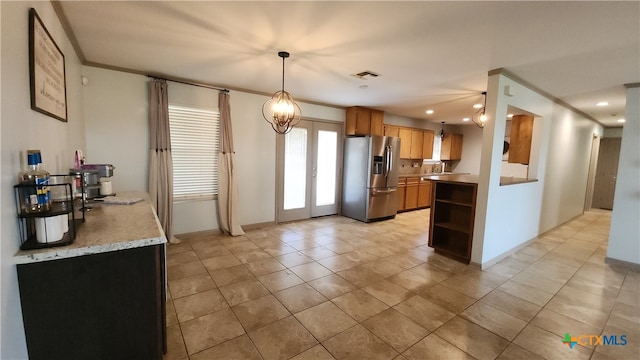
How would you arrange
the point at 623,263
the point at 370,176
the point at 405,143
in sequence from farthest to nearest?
the point at 405,143, the point at 370,176, the point at 623,263

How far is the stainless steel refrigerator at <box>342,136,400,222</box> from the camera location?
554 centimetres

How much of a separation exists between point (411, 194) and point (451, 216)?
2.83m

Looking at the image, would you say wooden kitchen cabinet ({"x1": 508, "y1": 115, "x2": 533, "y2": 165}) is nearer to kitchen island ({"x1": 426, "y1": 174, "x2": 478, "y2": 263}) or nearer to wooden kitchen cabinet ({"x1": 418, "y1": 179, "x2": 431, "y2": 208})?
kitchen island ({"x1": 426, "y1": 174, "x2": 478, "y2": 263})

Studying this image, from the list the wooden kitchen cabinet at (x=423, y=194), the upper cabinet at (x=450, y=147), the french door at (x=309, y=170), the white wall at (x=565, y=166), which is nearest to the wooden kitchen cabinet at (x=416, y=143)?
the wooden kitchen cabinet at (x=423, y=194)

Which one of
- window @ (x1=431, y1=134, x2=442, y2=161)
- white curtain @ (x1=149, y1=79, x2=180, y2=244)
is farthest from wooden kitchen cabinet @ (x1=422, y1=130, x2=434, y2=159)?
white curtain @ (x1=149, y1=79, x2=180, y2=244)

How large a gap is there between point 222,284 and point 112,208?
1.30 m

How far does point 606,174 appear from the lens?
7.73 meters

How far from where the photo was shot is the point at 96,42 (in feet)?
8.70

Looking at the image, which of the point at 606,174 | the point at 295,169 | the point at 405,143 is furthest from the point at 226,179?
the point at 606,174

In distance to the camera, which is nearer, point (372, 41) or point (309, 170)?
point (372, 41)

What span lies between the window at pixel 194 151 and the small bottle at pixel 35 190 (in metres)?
2.84

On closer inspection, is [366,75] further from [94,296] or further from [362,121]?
[94,296]

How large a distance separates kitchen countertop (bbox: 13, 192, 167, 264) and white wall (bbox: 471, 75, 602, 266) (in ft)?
11.6

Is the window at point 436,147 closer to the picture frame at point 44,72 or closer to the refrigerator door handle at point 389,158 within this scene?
the refrigerator door handle at point 389,158
